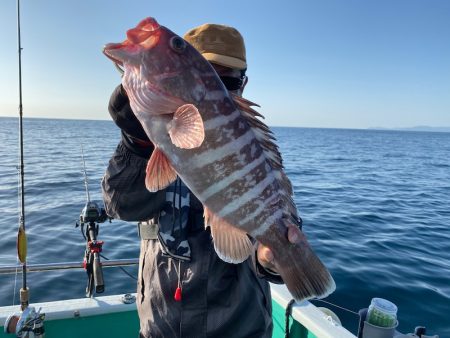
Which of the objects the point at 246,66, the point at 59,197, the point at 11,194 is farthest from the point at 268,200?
the point at 11,194

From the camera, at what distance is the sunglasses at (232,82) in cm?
232

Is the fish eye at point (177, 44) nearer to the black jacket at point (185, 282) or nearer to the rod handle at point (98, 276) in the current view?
the black jacket at point (185, 282)

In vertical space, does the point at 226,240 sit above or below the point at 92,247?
above

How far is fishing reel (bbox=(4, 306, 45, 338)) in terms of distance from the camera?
10.3 ft

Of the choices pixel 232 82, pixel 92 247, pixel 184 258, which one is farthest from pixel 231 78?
pixel 92 247

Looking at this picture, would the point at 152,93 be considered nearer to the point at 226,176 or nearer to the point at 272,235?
the point at 226,176

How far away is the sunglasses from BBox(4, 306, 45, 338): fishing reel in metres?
2.60

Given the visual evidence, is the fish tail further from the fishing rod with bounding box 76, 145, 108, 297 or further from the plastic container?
the fishing rod with bounding box 76, 145, 108, 297

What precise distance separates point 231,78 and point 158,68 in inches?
27.5

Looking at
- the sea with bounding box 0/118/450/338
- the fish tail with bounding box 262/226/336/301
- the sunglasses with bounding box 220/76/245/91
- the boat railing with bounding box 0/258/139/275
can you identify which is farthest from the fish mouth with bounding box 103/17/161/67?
the sea with bounding box 0/118/450/338

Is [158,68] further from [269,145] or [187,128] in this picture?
[269,145]

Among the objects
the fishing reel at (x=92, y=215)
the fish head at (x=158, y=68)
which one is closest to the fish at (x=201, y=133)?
the fish head at (x=158, y=68)

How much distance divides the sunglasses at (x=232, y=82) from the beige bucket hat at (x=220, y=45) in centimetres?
7

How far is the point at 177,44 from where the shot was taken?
1756 mm
